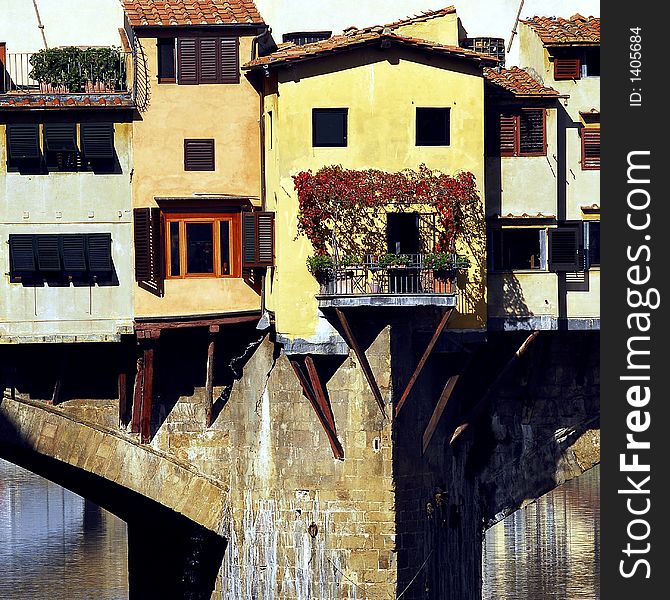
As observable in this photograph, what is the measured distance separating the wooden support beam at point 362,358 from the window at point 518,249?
14.8 ft

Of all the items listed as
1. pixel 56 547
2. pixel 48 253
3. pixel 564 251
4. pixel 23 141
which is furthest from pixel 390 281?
pixel 56 547

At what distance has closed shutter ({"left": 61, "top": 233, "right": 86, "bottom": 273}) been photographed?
4912cm

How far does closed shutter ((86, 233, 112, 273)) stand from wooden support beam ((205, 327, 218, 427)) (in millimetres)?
2570

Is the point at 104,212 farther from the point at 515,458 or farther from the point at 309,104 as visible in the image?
the point at 515,458

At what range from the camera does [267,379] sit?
48.8m

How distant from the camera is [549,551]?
7206 cm

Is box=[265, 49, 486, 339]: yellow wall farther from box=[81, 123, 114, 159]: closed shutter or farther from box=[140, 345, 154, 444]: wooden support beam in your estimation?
box=[81, 123, 114, 159]: closed shutter

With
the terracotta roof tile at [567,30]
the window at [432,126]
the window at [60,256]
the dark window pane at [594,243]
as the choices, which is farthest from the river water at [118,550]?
the window at [432,126]

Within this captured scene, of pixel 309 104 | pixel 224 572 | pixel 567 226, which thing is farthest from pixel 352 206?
pixel 224 572

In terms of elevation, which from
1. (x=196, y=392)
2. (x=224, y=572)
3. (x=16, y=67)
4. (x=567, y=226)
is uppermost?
(x=16, y=67)

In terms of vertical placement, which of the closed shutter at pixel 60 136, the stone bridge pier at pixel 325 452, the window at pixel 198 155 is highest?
the closed shutter at pixel 60 136

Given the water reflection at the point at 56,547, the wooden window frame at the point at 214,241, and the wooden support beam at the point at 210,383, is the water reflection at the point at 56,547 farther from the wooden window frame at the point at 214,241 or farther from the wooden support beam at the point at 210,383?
the wooden window frame at the point at 214,241

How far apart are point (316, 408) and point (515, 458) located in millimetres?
7448

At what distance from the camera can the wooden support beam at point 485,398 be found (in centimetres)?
5038
